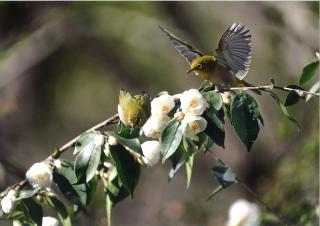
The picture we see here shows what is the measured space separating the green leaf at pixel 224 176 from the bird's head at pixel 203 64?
24 cm

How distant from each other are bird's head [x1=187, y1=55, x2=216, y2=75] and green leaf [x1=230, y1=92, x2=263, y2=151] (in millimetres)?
281

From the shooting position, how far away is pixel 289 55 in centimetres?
374

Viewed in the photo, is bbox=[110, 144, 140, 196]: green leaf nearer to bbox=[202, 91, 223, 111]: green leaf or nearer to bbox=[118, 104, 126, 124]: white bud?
bbox=[118, 104, 126, 124]: white bud

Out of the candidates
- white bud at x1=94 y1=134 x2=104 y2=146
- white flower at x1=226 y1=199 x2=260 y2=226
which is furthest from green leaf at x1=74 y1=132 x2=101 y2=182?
white flower at x1=226 y1=199 x2=260 y2=226

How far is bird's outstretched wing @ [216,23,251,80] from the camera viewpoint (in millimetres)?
1429

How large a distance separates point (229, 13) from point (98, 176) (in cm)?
317

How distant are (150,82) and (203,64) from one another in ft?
12.8

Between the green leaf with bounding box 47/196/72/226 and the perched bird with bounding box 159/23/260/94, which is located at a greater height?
the perched bird with bounding box 159/23/260/94

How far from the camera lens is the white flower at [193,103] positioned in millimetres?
1254

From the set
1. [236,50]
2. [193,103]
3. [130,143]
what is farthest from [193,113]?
[236,50]

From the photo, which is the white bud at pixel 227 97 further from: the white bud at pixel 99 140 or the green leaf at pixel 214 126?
the white bud at pixel 99 140

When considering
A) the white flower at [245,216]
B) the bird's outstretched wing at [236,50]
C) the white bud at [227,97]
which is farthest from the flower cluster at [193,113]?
the white flower at [245,216]

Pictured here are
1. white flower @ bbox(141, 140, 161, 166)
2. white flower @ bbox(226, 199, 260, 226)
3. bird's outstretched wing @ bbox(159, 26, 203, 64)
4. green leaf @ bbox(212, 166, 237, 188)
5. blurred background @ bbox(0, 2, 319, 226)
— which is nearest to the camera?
white flower @ bbox(141, 140, 161, 166)

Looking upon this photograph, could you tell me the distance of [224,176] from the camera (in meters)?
1.63
